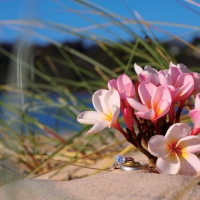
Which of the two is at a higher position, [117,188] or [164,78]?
[164,78]

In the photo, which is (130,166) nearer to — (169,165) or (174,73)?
(169,165)

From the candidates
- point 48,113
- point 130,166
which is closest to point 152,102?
point 130,166

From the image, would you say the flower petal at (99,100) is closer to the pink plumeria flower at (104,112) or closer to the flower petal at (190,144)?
the pink plumeria flower at (104,112)

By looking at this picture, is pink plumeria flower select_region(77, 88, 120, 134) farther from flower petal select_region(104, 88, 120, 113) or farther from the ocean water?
the ocean water

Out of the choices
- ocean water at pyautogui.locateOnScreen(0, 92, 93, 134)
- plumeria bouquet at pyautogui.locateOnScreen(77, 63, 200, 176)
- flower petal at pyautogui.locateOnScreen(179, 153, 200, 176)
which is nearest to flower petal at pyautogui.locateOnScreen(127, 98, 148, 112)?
plumeria bouquet at pyautogui.locateOnScreen(77, 63, 200, 176)

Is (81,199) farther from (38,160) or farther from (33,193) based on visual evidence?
(38,160)

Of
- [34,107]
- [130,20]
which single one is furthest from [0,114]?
[130,20]

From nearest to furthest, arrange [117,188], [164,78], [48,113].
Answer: [117,188] < [164,78] < [48,113]
